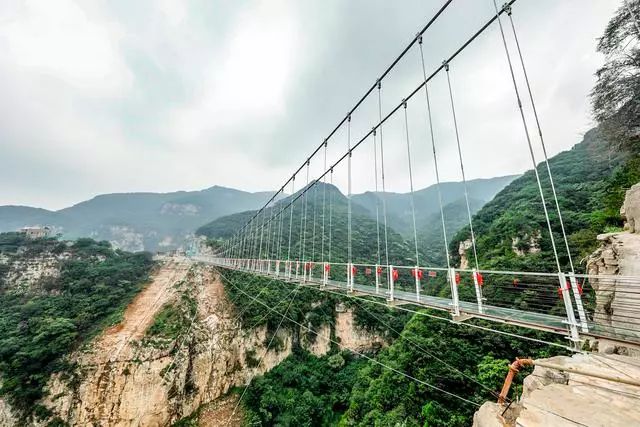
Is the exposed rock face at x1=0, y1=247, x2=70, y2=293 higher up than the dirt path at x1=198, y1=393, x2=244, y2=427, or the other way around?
the exposed rock face at x1=0, y1=247, x2=70, y2=293

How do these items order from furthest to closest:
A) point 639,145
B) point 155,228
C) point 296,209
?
point 155,228 → point 296,209 → point 639,145

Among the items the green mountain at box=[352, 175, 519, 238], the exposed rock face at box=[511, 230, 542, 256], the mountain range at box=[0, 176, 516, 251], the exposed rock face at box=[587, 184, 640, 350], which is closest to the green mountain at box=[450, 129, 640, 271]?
the exposed rock face at box=[511, 230, 542, 256]

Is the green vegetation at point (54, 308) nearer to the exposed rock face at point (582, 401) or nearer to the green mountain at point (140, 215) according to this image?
the exposed rock face at point (582, 401)

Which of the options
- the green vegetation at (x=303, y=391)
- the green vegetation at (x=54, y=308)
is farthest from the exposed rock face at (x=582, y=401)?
the green vegetation at (x=54, y=308)

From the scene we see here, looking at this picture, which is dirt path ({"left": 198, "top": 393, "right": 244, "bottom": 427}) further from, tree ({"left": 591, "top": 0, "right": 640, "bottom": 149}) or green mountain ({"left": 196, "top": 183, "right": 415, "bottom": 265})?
tree ({"left": 591, "top": 0, "right": 640, "bottom": 149})

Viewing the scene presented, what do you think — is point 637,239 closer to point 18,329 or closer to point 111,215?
point 18,329

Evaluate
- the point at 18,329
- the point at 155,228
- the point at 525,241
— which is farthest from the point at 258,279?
the point at 155,228
